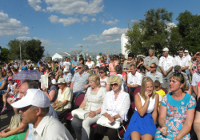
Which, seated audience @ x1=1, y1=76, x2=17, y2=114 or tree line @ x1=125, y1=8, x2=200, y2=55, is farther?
tree line @ x1=125, y1=8, x2=200, y2=55

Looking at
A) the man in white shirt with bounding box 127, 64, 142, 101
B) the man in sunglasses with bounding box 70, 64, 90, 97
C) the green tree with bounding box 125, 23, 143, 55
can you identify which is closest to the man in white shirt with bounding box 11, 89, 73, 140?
the man in sunglasses with bounding box 70, 64, 90, 97

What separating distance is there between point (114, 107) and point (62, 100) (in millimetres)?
1551

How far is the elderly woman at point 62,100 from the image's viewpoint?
3801 mm

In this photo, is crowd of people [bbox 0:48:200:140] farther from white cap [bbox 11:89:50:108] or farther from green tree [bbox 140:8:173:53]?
green tree [bbox 140:8:173:53]

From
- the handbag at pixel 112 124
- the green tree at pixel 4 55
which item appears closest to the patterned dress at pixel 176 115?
the handbag at pixel 112 124

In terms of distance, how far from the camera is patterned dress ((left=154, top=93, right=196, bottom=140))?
245 cm

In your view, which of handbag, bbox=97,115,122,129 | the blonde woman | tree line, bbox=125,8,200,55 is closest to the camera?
the blonde woman

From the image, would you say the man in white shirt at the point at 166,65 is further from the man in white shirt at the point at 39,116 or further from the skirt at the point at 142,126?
the man in white shirt at the point at 39,116

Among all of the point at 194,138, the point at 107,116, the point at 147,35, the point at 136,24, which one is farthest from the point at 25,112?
the point at 136,24

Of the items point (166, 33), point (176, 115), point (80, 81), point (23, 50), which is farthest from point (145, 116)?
point (23, 50)

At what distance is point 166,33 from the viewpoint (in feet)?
143

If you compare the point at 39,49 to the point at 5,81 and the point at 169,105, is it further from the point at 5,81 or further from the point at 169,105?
the point at 169,105

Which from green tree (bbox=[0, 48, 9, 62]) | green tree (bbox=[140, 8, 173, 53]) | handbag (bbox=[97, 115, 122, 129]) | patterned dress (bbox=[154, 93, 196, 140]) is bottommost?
handbag (bbox=[97, 115, 122, 129])

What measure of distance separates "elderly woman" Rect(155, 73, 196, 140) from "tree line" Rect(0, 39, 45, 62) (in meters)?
64.7
